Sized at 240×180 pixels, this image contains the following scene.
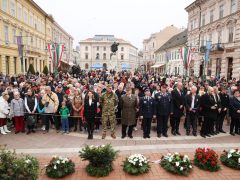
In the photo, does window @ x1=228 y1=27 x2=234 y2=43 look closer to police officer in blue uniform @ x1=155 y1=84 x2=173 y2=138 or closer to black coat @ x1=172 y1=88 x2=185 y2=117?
black coat @ x1=172 y1=88 x2=185 y2=117

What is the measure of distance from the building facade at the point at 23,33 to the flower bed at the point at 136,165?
19.4 m

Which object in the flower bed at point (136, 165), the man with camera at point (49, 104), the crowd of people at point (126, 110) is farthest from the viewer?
the man with camera at point (49, 104)

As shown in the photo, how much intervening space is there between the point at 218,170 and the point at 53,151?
4.88m

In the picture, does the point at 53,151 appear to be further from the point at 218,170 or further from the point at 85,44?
the point at 85,44

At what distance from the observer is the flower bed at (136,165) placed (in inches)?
200

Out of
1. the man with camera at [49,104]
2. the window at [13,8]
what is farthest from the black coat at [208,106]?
the window at [13,8]

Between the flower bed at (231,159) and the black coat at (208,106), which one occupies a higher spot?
the black coat at (208,106)

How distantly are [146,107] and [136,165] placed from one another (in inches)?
108

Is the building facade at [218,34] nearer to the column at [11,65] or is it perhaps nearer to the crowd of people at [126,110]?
the crowd of people at [126,110]

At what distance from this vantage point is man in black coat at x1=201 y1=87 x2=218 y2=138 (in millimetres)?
7773

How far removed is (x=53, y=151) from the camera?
6.46 metres

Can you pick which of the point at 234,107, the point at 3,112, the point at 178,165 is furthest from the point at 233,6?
the point at 3,112

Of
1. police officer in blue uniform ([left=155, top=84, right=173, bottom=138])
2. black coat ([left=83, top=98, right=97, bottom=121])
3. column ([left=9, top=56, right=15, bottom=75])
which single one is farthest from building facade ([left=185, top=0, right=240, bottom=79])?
column ([left=9, top=56, right=15, bottom=75])

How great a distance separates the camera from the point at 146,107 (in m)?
7.52
